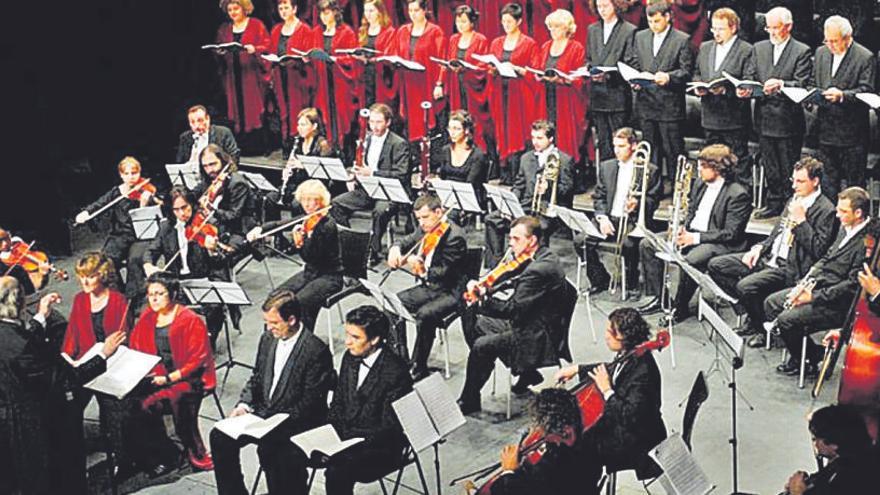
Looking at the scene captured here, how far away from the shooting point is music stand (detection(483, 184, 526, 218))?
9844 millimetres

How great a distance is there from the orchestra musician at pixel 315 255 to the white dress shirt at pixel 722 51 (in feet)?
10.6

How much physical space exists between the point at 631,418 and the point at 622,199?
Result: 3417mm

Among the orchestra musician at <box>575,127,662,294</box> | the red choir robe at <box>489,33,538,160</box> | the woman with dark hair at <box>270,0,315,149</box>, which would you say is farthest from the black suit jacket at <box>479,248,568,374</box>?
the woman with dark hair at <box>270,0,315,149</box>

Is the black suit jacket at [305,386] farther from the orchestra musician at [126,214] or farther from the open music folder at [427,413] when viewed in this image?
the orchestra musician at [126,214]

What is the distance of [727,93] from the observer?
10492 millimetres

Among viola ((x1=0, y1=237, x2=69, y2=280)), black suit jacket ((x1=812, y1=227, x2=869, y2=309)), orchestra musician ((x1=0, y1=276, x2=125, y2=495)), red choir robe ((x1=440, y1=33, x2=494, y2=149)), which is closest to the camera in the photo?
orchestra musician ((x1=0, y1=276, x2=125, y2=495))

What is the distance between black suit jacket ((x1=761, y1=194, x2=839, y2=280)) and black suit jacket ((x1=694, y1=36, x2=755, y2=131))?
1.64m

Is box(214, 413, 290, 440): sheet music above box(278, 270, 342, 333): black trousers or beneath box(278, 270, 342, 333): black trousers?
beneath

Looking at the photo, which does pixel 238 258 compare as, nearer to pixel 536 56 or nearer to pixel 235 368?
pixel 235 368

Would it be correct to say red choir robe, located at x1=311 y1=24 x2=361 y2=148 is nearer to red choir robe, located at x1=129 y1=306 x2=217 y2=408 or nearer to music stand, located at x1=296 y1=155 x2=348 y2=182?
music stand, located at x1=296 y1=155 x2=348 y2=182

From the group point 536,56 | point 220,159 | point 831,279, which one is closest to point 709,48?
point 536,56

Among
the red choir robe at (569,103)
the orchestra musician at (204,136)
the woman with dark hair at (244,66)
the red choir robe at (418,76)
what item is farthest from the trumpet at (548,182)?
the woman with dark hair at (244,66)

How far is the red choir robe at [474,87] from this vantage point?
467 inches

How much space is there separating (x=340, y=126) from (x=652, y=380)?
21.9 ft
